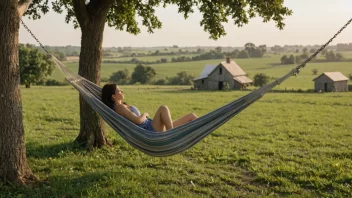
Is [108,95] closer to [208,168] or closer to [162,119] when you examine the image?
[162,119]

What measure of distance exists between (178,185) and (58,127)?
569 cm

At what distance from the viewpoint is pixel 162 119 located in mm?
4688

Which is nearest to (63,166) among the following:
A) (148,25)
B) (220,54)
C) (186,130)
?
(186,130)

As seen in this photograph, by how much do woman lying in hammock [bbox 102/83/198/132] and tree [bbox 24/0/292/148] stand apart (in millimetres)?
1298

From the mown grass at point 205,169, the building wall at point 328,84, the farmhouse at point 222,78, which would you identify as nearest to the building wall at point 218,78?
the farmhouse at point 222,78

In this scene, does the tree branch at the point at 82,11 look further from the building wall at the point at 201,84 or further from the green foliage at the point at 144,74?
the green foliage at the point at 144,74

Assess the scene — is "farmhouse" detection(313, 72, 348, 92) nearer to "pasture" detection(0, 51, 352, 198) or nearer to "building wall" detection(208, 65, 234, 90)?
"building wall" detection(208, 65, 234, 90)

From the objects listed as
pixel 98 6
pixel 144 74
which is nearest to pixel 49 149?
pixel 98 6

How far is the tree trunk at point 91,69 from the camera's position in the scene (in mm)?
6184

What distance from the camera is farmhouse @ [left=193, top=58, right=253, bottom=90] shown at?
115ft

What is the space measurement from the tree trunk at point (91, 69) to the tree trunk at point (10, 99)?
6.19 ft

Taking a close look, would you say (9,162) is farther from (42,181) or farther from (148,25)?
(148,25)

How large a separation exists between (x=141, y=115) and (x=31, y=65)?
31129 millimetres

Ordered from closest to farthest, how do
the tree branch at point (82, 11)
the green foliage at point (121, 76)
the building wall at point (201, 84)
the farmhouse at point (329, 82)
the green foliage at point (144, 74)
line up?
the tree branch at point (82, 11)
the farmhouse at point (329, 82)
the building wall at point (201, 84)
the green foliage at point (144, 74)
the green foliage at point (121, 76)
